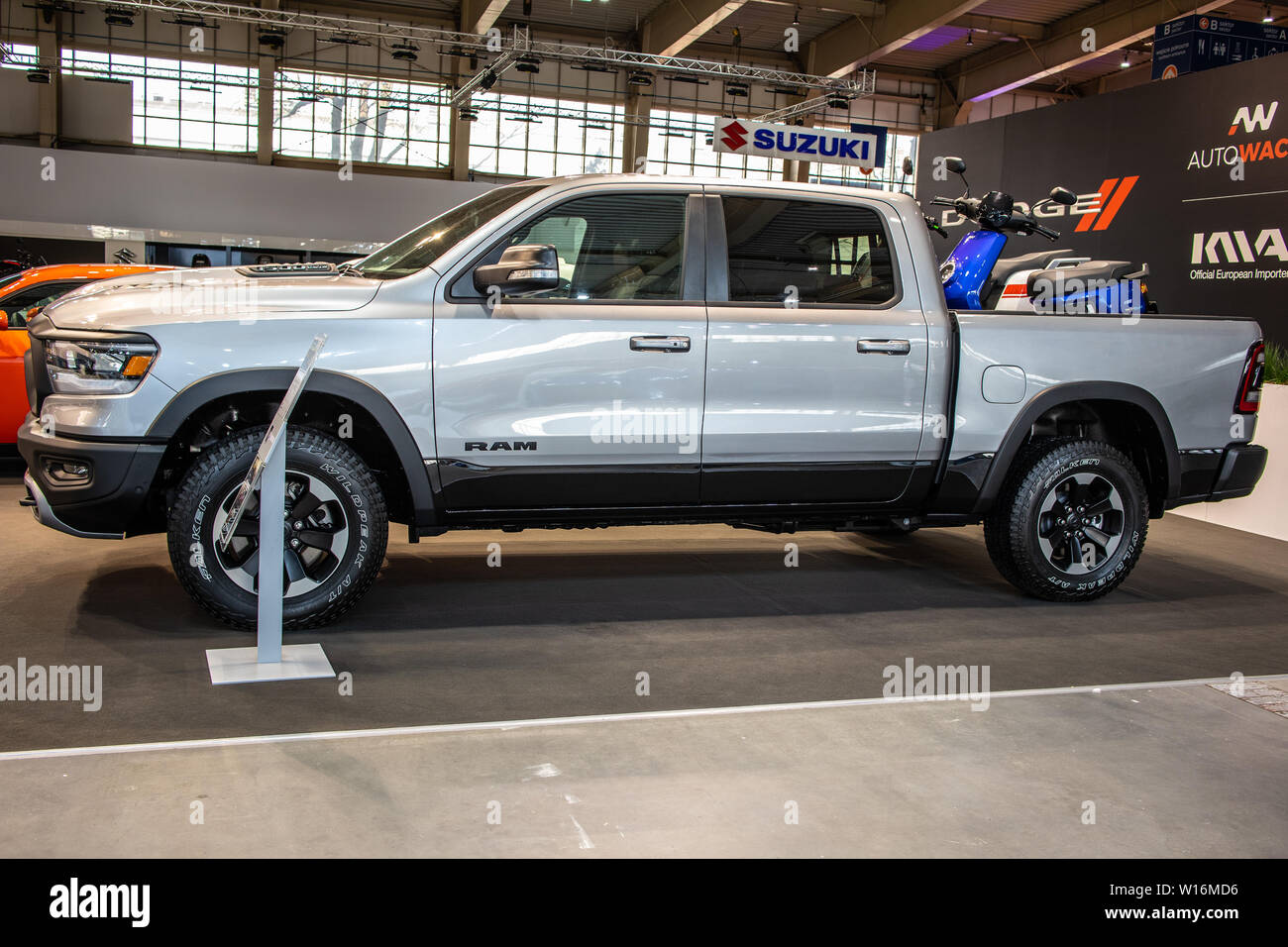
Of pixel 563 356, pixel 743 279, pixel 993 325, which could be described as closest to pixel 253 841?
pixel 563 356

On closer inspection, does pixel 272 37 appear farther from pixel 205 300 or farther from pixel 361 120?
pixel 205 300

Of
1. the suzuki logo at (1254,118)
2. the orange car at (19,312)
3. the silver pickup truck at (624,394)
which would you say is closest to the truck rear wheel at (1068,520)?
the silver pickup truck at (624,394)

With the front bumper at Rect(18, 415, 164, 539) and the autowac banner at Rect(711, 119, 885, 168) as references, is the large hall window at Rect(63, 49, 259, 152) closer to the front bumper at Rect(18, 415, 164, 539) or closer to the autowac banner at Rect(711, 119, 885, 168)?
the autowac banner at Rect(711, 119, 885, 168)

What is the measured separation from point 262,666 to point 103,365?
1.30m

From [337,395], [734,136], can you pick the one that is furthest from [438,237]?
[734,136]

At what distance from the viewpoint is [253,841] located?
2627 mm

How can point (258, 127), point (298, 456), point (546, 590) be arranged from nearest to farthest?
point (298, 456), point (546, 590), point (258, 127)

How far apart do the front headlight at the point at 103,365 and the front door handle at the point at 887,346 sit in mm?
2862

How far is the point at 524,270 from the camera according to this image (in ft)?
13.9

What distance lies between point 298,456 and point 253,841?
189cm

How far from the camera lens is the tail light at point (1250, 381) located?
550cm

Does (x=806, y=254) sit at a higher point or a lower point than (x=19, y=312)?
higher

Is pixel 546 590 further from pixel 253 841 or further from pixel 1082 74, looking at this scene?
pixel 1082 74
